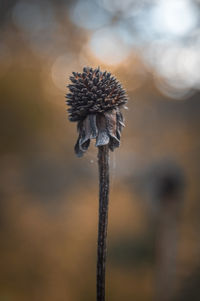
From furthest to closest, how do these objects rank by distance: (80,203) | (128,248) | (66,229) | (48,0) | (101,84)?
(48,0)
(80,203)
(66,229)
(128,248)
(101,84)

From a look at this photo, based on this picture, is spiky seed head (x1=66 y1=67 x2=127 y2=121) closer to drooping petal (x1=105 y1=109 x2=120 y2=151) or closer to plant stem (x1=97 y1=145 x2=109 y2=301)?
drooping petal (x1=105 y1=109 x2=120 y2=151)

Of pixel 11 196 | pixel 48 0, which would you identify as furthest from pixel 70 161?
pixel 48 0

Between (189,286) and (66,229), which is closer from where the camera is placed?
(189,286)

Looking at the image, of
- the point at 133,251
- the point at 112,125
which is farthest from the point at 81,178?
the point at 112,125

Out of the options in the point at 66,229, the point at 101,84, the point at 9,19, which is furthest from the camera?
the point at 9,19

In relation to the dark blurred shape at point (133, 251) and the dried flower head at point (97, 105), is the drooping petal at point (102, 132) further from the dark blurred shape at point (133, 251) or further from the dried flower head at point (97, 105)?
the dark blurred shape at point (133, 251)

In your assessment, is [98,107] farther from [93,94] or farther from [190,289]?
[190,289]

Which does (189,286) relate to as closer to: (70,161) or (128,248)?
(128,248)
